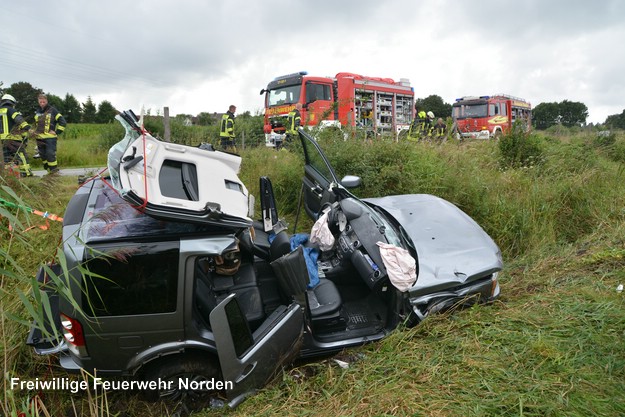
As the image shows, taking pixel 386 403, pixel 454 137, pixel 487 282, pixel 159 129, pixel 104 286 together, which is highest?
pixel 159 129

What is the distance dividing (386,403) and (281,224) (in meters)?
1.85

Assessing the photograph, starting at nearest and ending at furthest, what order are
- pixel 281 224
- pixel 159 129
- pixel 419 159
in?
pixel 281 224
pixel 419 159
pixel 159 129

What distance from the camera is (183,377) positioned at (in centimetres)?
235

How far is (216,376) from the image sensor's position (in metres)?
2.40

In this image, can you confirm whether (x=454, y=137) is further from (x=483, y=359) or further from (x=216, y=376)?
(x=216, y=376)

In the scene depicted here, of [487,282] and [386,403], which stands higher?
[487,282]

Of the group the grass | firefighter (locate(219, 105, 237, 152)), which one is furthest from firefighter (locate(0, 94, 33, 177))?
firefighter (locate(219, 105, 237, 152))

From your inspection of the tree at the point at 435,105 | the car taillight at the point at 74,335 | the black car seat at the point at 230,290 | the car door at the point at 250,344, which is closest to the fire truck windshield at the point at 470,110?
the black car seat at the point at 230,290

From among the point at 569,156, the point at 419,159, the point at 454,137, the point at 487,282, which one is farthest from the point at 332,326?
the point at 569,156

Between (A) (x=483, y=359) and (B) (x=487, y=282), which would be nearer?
(A) (x=483, y=359)

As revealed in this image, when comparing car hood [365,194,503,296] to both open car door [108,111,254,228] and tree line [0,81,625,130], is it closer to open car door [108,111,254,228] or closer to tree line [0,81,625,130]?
open car door [108,111,254,228]

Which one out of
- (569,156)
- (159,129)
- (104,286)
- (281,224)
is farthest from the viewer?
(159,129)

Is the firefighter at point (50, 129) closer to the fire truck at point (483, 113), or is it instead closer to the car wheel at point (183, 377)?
the car wheel at point (183, 377)

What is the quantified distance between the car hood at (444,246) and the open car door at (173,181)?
138 centimetres
